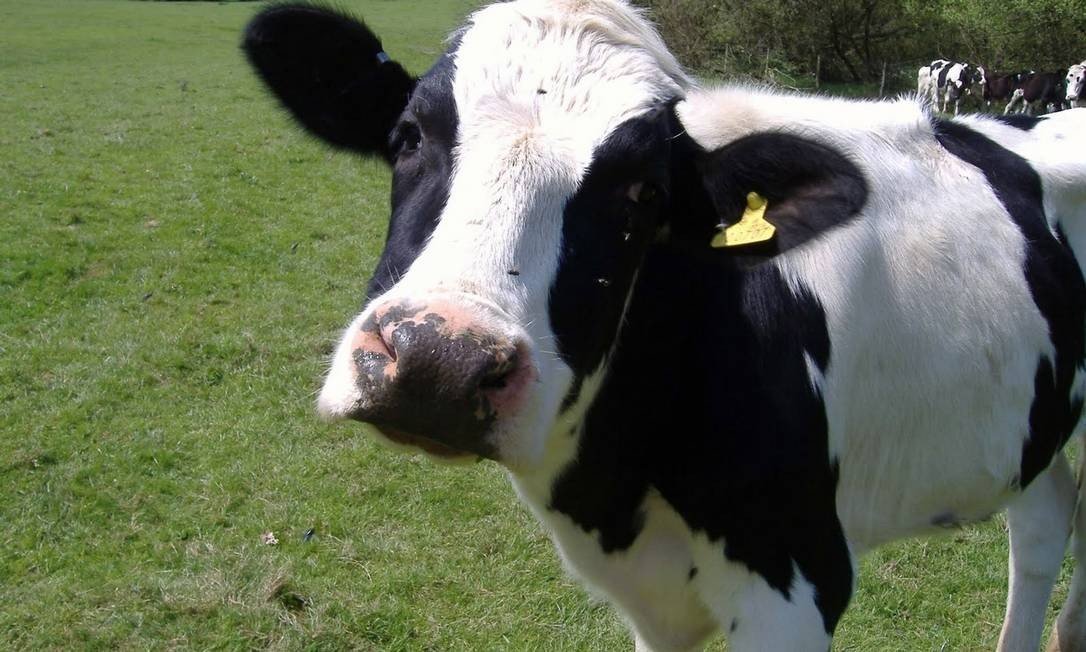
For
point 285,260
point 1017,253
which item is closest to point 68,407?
point 285,260

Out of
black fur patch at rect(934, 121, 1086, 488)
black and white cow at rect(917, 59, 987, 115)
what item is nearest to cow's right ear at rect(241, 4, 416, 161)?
black fur patch at rect(934, 121, 1086, 488)

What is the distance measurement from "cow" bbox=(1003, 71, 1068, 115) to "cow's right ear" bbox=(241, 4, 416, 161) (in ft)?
82.2

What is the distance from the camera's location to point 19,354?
693 cm

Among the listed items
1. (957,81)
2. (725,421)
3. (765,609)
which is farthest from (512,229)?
(957,81)

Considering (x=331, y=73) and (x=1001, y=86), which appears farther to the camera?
(x=1001, y=86)

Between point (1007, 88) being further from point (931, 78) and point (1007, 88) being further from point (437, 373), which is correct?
point (437, 373)

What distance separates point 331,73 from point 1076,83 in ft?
83.9

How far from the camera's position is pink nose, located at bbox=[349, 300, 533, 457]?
5.95 ft

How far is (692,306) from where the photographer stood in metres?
2.72

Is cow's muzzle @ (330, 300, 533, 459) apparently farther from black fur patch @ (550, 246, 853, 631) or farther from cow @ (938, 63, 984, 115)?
cow @ (938, 63, 984, 115)

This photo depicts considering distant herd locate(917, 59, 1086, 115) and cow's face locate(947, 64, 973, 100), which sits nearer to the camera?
distant herd locate(917, 59, 1086, 115)

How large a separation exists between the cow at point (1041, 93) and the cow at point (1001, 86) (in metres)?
0.24

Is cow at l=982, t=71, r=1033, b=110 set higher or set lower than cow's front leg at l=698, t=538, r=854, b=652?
lower

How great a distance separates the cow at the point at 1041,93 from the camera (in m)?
24.4
